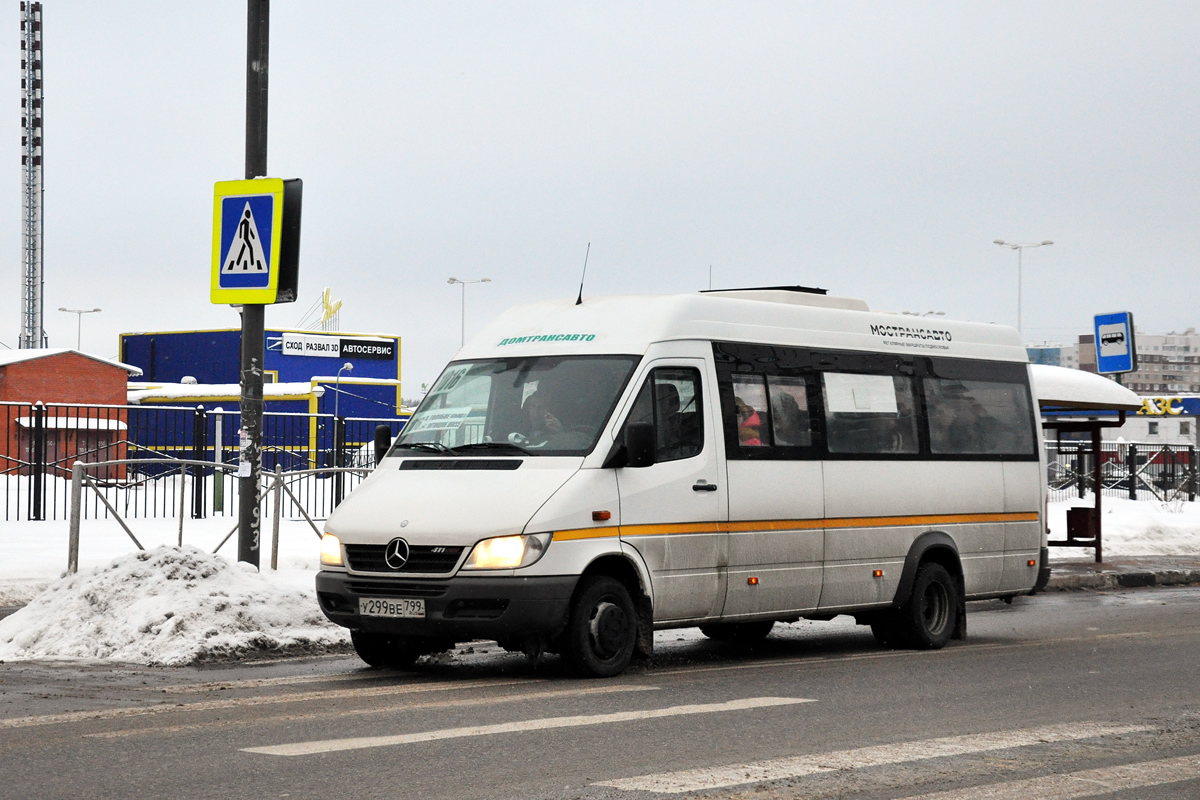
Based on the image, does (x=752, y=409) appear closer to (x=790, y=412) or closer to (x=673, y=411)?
(x=790, y=412)

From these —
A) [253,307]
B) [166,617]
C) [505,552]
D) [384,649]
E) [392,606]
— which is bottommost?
[384,649]

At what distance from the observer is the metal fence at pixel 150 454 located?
20.5 m

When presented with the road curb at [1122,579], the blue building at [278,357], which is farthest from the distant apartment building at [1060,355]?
the road curb at [1122,579]

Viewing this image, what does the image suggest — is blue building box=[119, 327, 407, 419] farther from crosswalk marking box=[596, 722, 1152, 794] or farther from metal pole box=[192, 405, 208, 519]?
crosswalk marking box=[596, 722, 1152, 794]

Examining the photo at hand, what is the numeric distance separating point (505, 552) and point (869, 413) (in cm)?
405

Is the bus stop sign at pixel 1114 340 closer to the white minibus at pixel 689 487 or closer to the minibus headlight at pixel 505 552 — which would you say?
the white minibus at pixel 689 487

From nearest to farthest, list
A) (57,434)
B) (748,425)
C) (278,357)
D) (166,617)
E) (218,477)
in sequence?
(166,617) → (748,425) → (57,434) → (218,477) → (278,357)

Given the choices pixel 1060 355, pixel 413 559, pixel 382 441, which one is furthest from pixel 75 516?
pixel 1060 355

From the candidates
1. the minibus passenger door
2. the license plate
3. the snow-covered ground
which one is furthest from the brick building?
A: the minibus passenger door

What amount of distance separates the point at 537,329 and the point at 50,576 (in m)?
7.05

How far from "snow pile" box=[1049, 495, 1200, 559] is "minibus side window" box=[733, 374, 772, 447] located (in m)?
13.9

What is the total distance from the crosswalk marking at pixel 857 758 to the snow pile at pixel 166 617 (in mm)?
5066

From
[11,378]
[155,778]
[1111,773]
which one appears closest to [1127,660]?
[1111,773]

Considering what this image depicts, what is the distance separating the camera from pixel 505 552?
9336 millimetres
